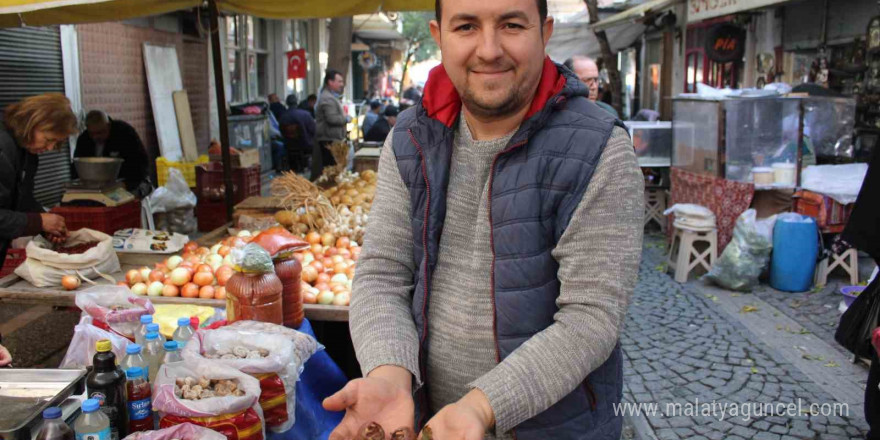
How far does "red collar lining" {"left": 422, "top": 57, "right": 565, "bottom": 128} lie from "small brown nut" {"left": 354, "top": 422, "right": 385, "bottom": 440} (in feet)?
2.39

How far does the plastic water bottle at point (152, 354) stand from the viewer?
9.18 feet

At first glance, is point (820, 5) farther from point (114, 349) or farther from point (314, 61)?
point (314, 61)

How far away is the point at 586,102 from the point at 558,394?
67 cm

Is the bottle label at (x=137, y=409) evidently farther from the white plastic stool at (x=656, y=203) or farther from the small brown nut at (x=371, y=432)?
the white plastic stool at (x=656, y=203)

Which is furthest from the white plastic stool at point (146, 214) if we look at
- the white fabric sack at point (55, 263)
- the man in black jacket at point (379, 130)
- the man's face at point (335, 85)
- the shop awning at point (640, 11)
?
the shop awning at point (640, 11)

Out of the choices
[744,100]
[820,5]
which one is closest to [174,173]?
[744,100]

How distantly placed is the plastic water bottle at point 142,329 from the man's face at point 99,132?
454 cm

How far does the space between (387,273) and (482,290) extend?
259 mm

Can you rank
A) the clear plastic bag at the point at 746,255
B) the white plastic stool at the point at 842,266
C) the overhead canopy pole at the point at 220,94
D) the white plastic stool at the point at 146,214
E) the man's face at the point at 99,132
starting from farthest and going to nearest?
the white plastic stool at the point at 146,214 → the man's face at the point at 99,132 → the clear plastic bag at the point at 746,255 → the white plastic stool at the point at 842,266 → the overhead canopy pole at the point at 220,94

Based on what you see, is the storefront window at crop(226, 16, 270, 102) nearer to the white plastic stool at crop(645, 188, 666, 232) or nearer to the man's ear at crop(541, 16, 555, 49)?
the white plastic stool at crop(645, 188, 666, 232)

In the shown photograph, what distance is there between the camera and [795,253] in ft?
21.2

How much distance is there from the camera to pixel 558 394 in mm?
1476

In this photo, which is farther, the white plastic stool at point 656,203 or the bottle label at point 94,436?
the white plastic stool at point 656,203

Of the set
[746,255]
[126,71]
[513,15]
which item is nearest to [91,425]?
[513,15]
